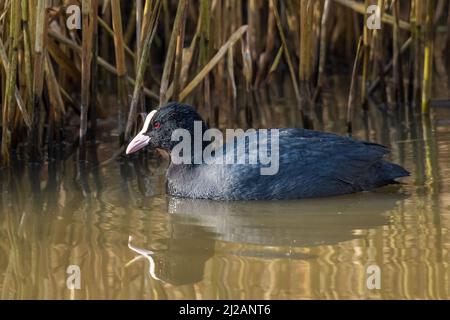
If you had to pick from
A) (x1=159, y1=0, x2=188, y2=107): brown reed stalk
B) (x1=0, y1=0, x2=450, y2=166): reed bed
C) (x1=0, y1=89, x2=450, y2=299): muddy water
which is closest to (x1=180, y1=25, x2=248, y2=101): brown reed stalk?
(x1=0, y1=0, x2=450, y2=166): reed bed

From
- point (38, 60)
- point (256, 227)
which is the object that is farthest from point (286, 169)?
point (38, 60)

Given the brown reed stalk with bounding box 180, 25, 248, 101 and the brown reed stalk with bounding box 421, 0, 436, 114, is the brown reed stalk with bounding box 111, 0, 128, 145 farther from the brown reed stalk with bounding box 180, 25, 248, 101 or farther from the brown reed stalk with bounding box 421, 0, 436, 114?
the brown reed stalk with bounding box 421, 0, 436, 114

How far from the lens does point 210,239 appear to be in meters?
4.74

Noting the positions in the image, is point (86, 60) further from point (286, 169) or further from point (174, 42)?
point (286, 169)

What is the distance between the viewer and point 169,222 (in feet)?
16.7

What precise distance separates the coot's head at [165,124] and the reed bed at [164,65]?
279 mm

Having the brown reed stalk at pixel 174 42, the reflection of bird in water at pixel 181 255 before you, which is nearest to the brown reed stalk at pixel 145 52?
the brown reed stalk at pixel 174 42

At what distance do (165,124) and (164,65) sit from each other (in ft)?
2.38

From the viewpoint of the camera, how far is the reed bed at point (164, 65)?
19.0 ft

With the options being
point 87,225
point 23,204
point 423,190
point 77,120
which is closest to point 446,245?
point 423,190

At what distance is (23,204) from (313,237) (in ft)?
5.60

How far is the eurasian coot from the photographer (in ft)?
17.4

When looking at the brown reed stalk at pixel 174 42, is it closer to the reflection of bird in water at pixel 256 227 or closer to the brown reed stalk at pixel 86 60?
the brown reed stalk at pixel 86 60

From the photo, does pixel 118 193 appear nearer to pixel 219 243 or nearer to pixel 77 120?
pixel 219 243
